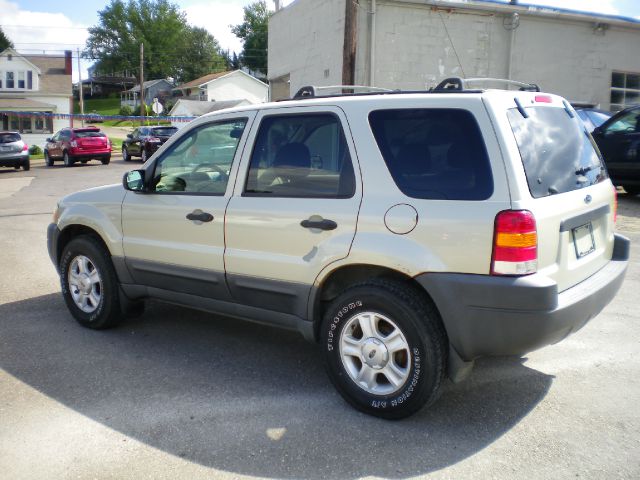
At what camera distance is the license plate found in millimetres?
3691

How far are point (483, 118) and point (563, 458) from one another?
5.83ft

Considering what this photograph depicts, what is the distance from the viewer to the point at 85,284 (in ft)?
17.5

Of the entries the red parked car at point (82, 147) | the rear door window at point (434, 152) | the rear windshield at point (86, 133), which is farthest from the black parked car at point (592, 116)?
the rear windshield at point (86, 133)

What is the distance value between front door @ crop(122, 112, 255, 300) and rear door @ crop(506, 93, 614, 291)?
1882 mm

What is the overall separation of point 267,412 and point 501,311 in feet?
4.85

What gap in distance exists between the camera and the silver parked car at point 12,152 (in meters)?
25.6

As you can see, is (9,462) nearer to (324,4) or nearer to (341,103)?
(341,103)

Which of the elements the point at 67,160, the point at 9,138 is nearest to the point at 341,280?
the point at 9,138

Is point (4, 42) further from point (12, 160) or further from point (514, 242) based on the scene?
point (514, 242)

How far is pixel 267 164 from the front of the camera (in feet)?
13.9

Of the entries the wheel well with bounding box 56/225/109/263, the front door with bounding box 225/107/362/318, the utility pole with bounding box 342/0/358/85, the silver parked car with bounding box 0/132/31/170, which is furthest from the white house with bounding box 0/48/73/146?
the front door with bounding box 225/107/362/318

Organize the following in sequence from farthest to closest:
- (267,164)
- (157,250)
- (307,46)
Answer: (307,46)
(157,250)
(267,164)

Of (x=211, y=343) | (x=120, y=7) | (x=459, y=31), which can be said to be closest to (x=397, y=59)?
(x=459, y=31)

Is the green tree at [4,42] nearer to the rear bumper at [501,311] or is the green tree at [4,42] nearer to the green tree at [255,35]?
the green tree at [255,35]
